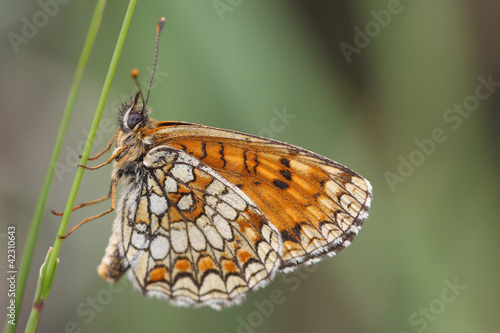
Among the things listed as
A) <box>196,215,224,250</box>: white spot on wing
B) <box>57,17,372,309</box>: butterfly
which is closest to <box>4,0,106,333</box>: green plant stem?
<box>57,17,372,309</box>: butterfly

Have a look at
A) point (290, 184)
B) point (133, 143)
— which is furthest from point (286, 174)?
point (133, 143)

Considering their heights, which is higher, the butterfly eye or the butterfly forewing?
the butterfly eye

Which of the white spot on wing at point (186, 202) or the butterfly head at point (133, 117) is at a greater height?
the butterfly head at point (133, 117)

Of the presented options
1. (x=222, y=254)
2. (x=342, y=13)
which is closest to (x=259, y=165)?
(x=222, y=254)

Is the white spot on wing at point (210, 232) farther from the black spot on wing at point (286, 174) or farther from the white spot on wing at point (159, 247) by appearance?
the black spot on wing at point (286, 174)

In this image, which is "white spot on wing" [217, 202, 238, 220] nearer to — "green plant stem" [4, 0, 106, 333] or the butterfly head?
the butterfly head

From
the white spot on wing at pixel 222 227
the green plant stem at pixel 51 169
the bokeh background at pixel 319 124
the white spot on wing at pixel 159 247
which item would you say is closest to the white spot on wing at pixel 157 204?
the white spot on wing at pixel 159 247

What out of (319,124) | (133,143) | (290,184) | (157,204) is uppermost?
(133,143)

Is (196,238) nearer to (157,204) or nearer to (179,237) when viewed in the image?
(179,237)
